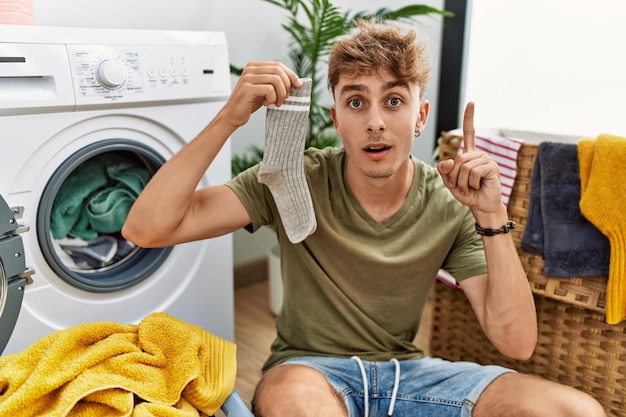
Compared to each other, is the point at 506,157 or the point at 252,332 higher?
the point at 506,157

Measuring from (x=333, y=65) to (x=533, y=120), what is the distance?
953 millimetres

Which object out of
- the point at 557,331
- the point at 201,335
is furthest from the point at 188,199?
the point at 557,331

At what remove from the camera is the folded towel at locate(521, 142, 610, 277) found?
127 centimetres

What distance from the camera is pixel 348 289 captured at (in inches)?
46.7

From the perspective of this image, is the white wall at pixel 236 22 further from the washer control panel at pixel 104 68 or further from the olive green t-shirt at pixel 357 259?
the olive green t-shirt at pixel 357 259

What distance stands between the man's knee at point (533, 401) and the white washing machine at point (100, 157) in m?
0.77

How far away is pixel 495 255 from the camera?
3.58 ft

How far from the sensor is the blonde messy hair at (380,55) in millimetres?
1089

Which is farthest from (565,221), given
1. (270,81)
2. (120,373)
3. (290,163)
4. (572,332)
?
(120,373)

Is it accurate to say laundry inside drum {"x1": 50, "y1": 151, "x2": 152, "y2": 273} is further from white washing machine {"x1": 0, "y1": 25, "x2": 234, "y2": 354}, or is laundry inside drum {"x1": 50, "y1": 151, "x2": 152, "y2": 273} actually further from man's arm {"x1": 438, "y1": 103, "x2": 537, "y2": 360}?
man's arm {"x1": 438, "y1": 103, "x2": 537, "y2": 360}

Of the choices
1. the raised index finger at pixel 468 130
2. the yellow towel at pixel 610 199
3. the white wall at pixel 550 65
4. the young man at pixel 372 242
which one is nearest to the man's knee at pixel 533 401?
the young man at pixel 372 242

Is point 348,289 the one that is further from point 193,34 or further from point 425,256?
point 193,34

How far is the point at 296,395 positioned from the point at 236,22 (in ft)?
4.68

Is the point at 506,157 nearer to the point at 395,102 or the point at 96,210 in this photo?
the point at 395,102
